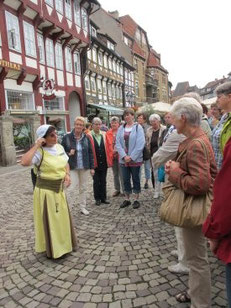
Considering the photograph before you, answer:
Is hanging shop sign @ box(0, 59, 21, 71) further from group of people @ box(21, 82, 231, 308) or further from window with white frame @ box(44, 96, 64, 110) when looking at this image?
group of people @ box(21, 82, 231, 308)

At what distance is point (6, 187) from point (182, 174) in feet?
24.5

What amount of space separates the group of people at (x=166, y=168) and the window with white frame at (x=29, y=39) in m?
11.3

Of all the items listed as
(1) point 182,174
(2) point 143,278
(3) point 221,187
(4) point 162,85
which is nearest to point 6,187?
(2) point 143,278

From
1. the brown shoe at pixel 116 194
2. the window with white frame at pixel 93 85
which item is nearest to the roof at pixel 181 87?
the window with white frame at pixel 93 85

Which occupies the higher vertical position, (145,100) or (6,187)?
(145,100)

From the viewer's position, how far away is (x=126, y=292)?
9.63ft

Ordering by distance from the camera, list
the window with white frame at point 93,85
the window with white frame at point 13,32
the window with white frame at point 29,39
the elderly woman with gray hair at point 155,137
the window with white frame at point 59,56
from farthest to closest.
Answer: the window with white frame at point 93,85 < the window with white frame at point 59,56 < the window with white frame at point 29,39 < the window with white frame at point 13,32 < the elderly woman with gray hair at point 155,137

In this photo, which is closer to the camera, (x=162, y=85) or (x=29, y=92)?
(x=29, y=92)

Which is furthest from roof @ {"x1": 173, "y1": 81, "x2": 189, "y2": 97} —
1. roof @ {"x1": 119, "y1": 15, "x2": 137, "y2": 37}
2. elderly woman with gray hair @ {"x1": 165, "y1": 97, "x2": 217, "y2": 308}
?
elderly woman with gray hair @ {"x1": 165, "y1": 97, "x2": 217, "y2": 308}

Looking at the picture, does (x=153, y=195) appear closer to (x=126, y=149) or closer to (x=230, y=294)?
(x=126, y=149)

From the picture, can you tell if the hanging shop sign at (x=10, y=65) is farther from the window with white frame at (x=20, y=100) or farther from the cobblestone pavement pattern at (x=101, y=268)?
the cobblestone pavement pattern at (x=101, y=268)

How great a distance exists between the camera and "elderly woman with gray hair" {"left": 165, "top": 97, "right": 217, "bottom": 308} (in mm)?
2168

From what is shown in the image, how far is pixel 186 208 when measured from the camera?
2.24 meters

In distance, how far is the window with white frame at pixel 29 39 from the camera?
1554 centimetres
